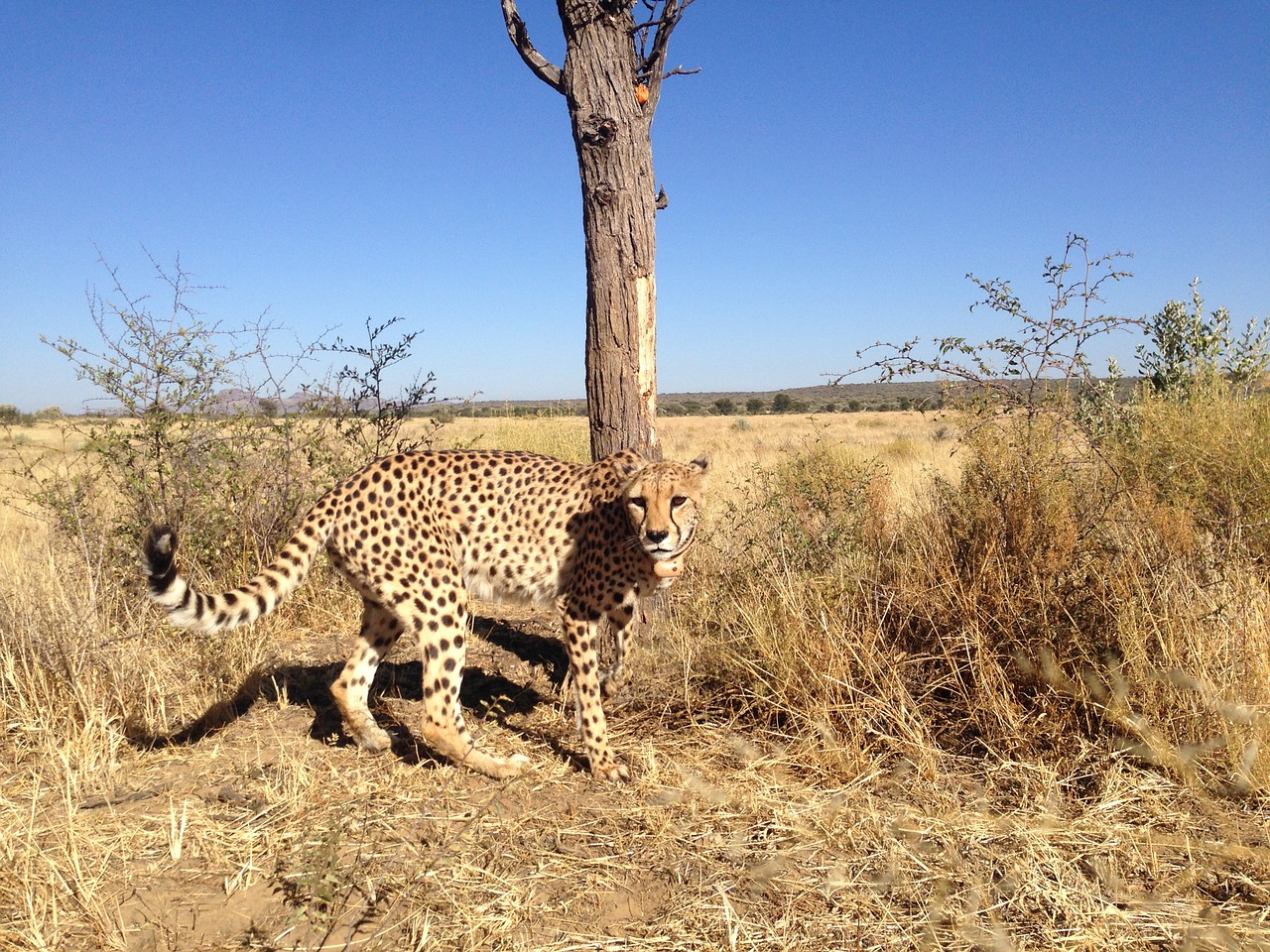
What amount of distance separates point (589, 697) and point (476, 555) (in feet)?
2.71

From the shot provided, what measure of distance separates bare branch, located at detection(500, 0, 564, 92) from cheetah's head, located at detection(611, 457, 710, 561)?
2.67m

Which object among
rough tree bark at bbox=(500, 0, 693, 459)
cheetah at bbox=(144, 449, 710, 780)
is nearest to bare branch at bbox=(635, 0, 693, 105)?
rough tree bark at bbox=(500, 0, 693, 459)

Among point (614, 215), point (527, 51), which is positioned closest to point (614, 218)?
point (614, 215)

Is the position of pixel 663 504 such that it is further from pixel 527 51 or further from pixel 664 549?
pixel 527 51

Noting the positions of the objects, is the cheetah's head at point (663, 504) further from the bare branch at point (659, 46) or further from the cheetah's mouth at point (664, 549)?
Result: the bare branch at point (659, 46)

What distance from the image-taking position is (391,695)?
437cm

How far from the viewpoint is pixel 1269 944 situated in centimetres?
213

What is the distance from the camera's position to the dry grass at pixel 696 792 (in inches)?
93.8

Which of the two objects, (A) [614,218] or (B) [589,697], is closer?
(B) [589,697]

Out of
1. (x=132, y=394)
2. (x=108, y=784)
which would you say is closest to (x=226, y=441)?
(x=132, y=394)

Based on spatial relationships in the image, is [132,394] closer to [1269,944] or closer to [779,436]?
[1269,944]

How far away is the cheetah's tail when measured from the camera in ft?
9.10

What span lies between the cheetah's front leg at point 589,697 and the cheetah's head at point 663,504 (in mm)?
490

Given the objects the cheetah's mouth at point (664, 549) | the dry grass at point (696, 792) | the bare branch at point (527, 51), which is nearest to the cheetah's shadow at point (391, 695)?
the dry grass at point (696, 792)
